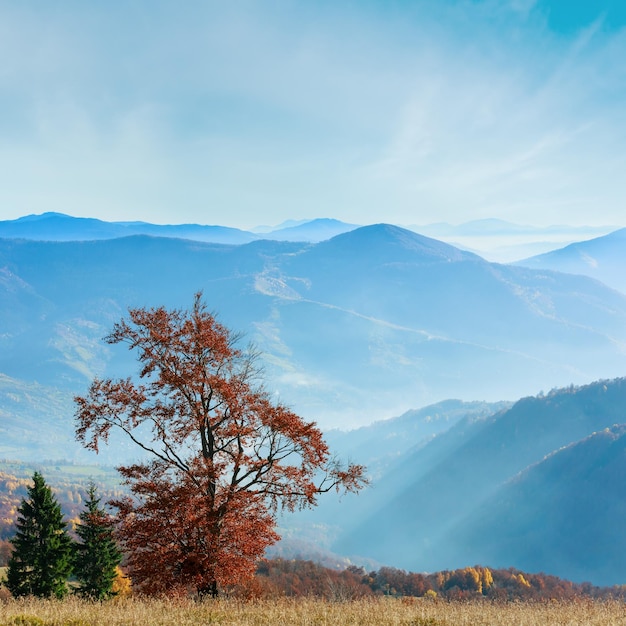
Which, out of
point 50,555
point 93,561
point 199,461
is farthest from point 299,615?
point 93,561

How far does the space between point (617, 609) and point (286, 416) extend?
30.5 feet

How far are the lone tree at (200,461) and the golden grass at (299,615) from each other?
2.87 meters

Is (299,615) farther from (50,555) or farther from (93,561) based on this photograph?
(93,561)

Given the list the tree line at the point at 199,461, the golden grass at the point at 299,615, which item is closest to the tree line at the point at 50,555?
the tree line at the point at 199,461

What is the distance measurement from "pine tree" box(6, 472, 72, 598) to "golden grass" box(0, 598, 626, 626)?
23.3 metres

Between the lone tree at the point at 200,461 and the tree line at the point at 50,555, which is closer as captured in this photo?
the lone tree at the point at 200,461

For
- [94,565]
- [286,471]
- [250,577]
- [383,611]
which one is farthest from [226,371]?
[94,565]

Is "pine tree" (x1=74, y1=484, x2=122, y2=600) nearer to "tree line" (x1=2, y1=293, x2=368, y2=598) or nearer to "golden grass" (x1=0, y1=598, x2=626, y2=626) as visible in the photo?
"tree line" (x1=2, y1=293, x2=368, y2=598)

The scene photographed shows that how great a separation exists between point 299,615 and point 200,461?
6449 millimetres

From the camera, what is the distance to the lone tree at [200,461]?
16.7m

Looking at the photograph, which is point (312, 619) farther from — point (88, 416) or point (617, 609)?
point (88, 416)

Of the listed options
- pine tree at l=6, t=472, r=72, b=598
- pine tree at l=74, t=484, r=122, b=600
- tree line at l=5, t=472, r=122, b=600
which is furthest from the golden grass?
pine tree at l=74, t=484, r=122, b=600

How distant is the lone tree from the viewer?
16656mm

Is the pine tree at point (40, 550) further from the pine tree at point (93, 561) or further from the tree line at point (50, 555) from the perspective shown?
the pine tree at point (93, 561)
